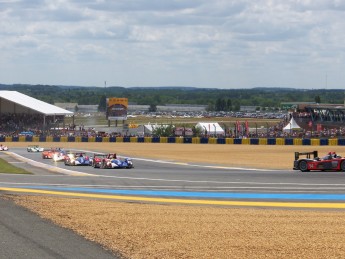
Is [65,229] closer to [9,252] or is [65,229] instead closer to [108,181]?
[9,252]

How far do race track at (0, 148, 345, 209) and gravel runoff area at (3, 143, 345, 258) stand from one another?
2.36m

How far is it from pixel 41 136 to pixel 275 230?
245 feet

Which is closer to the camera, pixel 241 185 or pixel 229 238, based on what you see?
pixel 229 238

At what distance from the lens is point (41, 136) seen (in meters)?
87.0

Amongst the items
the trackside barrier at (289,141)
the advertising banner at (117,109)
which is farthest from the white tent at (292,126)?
the advertising banner at (117,109)

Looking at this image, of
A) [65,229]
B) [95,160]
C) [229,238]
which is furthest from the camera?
[95,160]

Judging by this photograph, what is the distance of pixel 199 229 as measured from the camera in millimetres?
14812

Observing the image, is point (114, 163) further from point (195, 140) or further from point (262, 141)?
point (195, 140)

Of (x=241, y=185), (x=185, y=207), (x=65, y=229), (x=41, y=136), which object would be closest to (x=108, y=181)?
(x=241, y=185)

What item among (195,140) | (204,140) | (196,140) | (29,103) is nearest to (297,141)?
(204,140)

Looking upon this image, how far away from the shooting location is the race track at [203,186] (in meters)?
22.2

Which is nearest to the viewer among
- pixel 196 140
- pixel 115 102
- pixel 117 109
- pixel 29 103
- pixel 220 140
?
pixel 220 140

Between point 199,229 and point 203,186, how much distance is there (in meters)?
12.4

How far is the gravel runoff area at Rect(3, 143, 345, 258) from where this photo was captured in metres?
12.3
